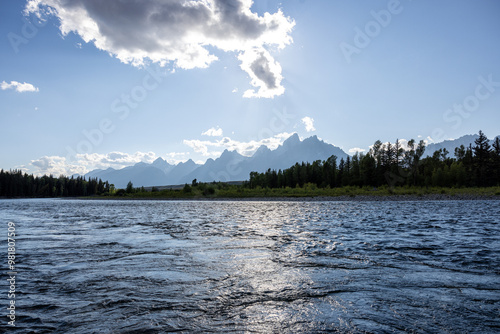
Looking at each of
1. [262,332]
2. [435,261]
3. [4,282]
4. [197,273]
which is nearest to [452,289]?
[435,261]

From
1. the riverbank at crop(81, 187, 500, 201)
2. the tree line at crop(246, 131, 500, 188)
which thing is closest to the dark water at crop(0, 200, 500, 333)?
the riverbank at crop(81, 187, 500, 201)

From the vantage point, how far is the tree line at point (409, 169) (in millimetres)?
93938

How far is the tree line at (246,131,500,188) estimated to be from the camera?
93.9 meters

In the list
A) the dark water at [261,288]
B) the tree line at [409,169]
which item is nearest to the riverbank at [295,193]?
the tree line at [409,169]

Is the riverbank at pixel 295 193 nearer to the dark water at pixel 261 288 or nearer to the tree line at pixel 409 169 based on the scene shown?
the tree line at pixel 409 169

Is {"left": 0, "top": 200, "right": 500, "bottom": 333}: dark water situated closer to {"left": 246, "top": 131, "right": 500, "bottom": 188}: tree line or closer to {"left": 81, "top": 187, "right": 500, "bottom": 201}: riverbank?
{"left": 81, "top": 187, "right": 500, "bottom": 201}: riverbank

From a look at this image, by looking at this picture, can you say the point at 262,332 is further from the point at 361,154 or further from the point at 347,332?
the point at 361,154

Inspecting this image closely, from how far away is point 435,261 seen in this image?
8938 mm

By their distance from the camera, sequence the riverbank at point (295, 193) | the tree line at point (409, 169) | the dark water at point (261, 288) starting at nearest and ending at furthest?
the dark water at point (261, 288)
the riverbank at point (295, 193)
the tree line at point (409, 169)

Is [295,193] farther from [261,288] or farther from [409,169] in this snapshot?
[261,288]

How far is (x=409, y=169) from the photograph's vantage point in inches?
4345

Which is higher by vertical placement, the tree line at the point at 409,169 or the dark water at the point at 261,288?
the tree line at the point at 409,169

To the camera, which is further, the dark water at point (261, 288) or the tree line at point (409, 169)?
the tree line at point (409, 169)

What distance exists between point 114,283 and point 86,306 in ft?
4.89
